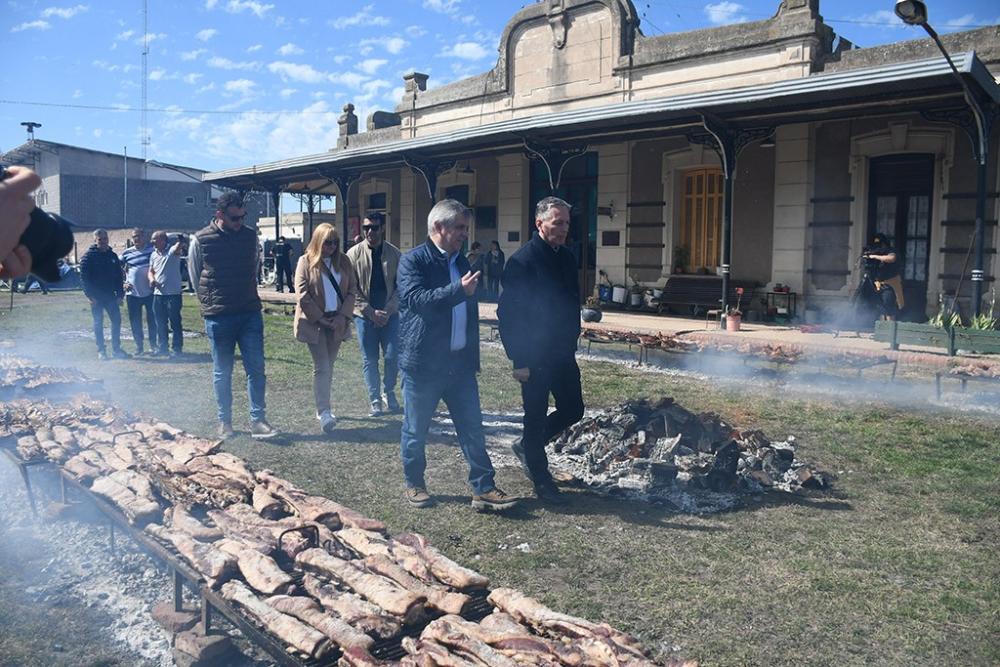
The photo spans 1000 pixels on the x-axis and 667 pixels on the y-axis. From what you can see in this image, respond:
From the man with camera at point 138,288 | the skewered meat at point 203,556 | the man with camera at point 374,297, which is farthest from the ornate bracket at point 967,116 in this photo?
the man with camera at point 138,288

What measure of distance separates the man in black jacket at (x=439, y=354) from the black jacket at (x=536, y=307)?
0.25m

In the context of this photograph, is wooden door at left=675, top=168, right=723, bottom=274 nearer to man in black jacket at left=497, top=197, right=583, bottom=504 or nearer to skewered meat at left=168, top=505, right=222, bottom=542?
man in black jacket at left=497, top=197, right=583, bottom=504

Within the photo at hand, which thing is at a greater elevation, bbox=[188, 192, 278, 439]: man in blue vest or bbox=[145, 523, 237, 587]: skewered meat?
bbox=[188, 192, 278, 439]: man in blue vest

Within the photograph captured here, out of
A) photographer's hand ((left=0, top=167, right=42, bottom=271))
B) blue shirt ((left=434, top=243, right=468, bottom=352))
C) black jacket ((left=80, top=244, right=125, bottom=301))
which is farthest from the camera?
black jacket ((left=80, top=244, right=125, bottom=301))

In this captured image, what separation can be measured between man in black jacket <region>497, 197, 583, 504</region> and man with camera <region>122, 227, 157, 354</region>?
832cm

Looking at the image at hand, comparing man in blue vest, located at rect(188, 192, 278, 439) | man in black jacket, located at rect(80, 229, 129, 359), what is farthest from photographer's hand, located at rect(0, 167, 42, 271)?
man in black jacket, located at rect(80, 229, 129, 359)

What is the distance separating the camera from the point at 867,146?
44.6ft

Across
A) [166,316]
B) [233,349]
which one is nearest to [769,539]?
[233,349]

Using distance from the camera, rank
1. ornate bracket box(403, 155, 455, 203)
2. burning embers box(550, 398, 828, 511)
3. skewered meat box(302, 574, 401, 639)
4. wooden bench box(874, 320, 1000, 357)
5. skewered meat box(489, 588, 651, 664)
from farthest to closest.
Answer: ornate bracket box(403, 155, 455, 203) → wooden bench box(874, 320, 1000, 357) → burning embers box(550, 398, 828, 511) → skewered meat box(302, 574, 401, 639) → skewered meat box(489, 588, 651, 664)

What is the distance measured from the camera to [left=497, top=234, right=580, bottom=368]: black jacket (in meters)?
4.92

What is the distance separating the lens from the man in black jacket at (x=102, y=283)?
10.9 metres

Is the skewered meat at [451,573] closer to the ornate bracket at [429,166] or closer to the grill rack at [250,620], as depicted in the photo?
the grill rack at [250,620]

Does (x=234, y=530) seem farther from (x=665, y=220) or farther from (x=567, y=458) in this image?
(x=665, y=220)

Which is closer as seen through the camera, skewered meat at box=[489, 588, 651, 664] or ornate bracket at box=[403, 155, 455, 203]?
skewered meat at box=[489, 588, 651, 664]
